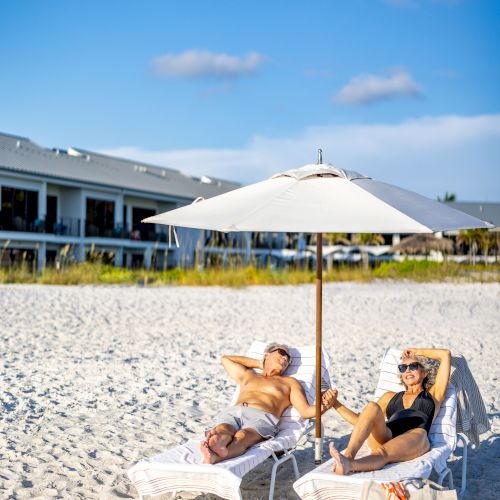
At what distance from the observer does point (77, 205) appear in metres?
28.9

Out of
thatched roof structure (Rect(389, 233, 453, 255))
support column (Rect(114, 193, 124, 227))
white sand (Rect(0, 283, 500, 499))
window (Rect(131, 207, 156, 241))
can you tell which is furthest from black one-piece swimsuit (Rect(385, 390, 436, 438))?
support column (Rect(114, 193, 124, 227))

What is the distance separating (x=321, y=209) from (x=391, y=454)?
1.37 m

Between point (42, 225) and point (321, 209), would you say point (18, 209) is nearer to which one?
point (42, 225)

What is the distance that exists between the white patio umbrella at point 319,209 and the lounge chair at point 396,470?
0.69 metres

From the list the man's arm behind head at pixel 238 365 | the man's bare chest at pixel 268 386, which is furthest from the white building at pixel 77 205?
the man's bare chest at pixel 268 386

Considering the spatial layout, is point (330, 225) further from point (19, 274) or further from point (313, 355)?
point (19, 274)

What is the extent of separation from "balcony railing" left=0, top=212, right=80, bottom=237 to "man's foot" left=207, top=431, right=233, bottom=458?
22245 mm

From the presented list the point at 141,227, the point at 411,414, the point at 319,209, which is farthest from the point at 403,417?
the point at 141,227

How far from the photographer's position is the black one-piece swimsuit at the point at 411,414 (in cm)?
429

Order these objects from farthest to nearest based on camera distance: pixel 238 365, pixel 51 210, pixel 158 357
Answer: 1. pixel 51 210
2. pixel 158 357
3. pixel 238 365

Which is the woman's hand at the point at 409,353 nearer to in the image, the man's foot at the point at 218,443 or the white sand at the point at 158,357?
the white sand at the point at 158,357

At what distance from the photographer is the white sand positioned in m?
4.73

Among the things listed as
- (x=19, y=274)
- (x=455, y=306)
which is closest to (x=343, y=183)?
(x=455, y=306)

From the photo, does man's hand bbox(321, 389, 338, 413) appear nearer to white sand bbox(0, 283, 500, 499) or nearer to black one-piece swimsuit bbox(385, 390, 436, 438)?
black one-piece swimsuit bbox(385, 390, 436, 438)
